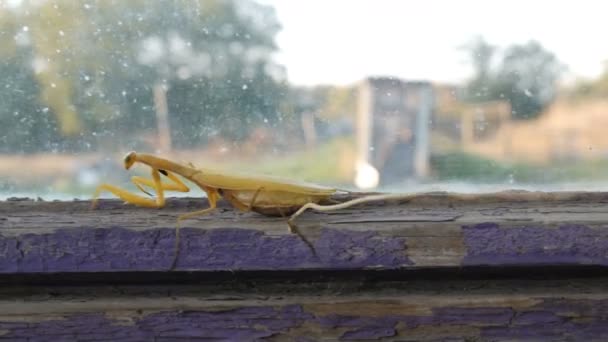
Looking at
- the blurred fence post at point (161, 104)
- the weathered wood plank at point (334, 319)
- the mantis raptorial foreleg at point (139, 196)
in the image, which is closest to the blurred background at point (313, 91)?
the blurred fence post at point (161, 104)

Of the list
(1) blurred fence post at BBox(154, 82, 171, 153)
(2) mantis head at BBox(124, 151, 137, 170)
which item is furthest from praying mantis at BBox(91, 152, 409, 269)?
(1) blurred fence post at BBox(154, 82, 171, 153)

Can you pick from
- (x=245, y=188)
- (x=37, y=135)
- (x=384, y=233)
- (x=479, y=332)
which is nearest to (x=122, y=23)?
(x=37, y=135)

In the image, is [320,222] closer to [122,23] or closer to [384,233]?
[384,233]

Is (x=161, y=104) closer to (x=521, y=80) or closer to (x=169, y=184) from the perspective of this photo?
(x=169, y=184)

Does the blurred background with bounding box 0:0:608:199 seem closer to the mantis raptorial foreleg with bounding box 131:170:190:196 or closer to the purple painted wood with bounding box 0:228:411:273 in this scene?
the mantis raptorial foreleg with bounding box 131:170:190:196

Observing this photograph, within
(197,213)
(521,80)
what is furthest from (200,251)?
(521,80)
